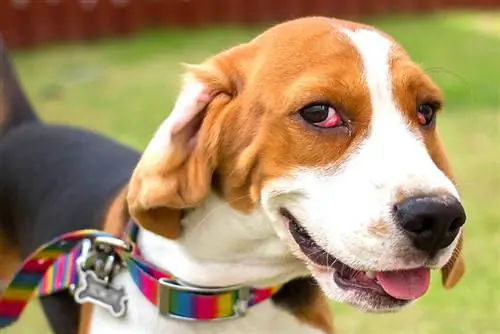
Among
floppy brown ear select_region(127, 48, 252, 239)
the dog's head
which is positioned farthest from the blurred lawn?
floppy brown ear select_region(127, 48, 252, 239)

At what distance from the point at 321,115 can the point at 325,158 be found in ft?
0.37

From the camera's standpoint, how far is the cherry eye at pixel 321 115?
7.95 feet

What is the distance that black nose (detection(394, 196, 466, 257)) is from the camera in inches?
87.0

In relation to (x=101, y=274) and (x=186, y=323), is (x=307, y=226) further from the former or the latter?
(x=101, y=274)

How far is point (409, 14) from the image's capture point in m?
13.3

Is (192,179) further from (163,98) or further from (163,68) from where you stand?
(163,68)

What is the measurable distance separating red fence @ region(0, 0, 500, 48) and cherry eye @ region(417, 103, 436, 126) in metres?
9.95

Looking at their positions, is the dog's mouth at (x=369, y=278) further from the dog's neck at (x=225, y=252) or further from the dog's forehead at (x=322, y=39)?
the dog's forehead at (x=322, y=39)

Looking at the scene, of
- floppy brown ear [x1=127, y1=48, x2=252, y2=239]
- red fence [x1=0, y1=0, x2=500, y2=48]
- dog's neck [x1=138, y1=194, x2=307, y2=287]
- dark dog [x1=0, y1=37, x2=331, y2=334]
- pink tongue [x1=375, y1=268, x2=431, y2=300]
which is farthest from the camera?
red fence [x1=0, y1=0, x2=500, y2=48]

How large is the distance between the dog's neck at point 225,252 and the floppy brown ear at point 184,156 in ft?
0.30

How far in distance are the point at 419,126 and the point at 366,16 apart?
429 inches

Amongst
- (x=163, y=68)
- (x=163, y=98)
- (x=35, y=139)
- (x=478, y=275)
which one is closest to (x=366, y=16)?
(x=163, y=68)

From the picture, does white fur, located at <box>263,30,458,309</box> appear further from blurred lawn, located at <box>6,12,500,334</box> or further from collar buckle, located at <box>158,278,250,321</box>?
blurred lawn, located at <box>6,12,500,334</box>

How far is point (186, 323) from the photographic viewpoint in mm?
2764
